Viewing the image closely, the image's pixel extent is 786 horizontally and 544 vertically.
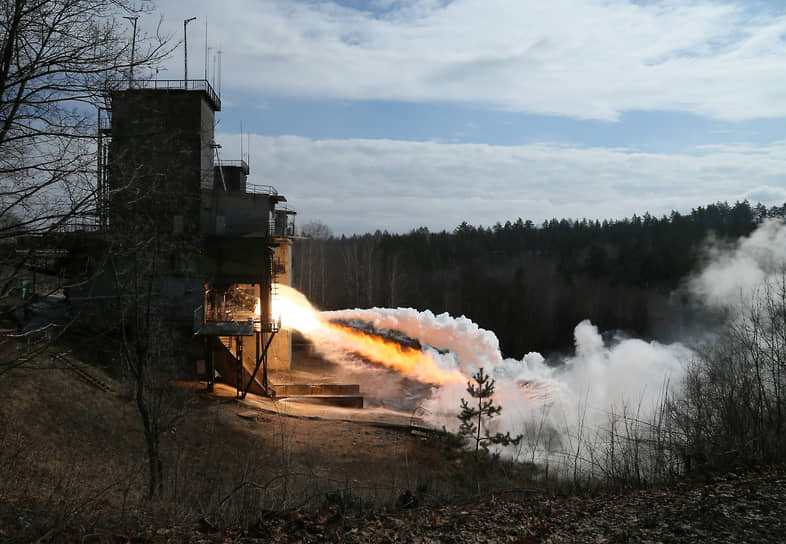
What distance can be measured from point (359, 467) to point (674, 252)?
56335 mm

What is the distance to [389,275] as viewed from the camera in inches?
2945

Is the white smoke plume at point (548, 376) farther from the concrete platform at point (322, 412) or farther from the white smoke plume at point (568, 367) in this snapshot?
the concrete platform at point (322, 412)

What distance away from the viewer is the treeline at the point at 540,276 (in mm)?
66000

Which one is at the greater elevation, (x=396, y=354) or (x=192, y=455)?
(x=396, y=354)

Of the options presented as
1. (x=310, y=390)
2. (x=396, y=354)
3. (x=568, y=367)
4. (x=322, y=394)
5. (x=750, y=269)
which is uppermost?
(x=750, y=269)

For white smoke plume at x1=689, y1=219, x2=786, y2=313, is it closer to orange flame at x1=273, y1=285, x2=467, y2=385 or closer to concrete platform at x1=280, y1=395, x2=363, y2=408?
orange flame at x1=273, y1=285, x2=467, y2=385

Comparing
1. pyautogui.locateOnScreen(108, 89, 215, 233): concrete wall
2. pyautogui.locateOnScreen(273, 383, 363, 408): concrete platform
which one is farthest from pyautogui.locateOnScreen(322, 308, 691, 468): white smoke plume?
pyautogui.locateOnScreen(108, 89, 215, 233): concrete wall

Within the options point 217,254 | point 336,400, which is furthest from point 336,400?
point 217,254

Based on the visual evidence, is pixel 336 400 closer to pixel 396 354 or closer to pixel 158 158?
pixel 396 354

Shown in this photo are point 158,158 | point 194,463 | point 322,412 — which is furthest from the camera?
point 322,412

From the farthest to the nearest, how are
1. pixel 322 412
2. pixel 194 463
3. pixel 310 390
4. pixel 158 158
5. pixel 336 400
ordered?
pixel 310 390, pixel 336 400, pixel 322 412, pixel 194 463, pixel 158 158

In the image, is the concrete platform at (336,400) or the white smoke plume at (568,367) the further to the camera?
the concrete platform at (336,400)

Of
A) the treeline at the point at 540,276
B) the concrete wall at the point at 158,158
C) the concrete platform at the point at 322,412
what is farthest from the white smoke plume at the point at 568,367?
the treeline at the point at 540,276

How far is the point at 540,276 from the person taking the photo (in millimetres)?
78000
